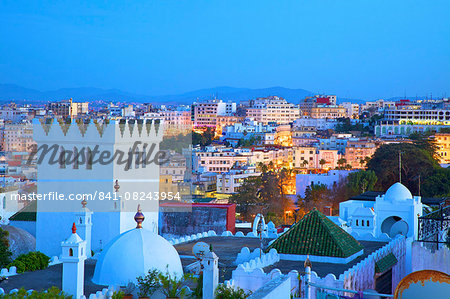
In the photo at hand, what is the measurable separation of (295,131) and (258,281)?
94259 mm

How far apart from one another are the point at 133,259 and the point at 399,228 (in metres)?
8.67

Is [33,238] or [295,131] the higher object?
[295,131]

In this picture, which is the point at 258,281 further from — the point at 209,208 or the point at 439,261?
the point at 209,208

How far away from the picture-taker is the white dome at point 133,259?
10.4 meters

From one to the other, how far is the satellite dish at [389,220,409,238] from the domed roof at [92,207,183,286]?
26.0ft

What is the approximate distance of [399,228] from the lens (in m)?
17.3

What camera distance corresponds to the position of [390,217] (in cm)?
1877

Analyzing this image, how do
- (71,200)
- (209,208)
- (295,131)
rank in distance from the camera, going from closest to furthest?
(71,200)
(209,208)
(295,131)

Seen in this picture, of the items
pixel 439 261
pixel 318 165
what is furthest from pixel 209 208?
pixel 318 165

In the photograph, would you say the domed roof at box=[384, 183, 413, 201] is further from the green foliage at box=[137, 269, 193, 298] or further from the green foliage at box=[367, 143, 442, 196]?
the green foliage at box=[367, 143, 442, 196]

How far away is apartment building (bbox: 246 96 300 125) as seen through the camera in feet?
407

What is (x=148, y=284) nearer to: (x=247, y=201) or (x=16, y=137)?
(x=247, y=201)

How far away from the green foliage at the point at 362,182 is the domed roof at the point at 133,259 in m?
31.1

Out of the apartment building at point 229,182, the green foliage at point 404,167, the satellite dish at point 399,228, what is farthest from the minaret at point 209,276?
the apartment building at point 229,182
